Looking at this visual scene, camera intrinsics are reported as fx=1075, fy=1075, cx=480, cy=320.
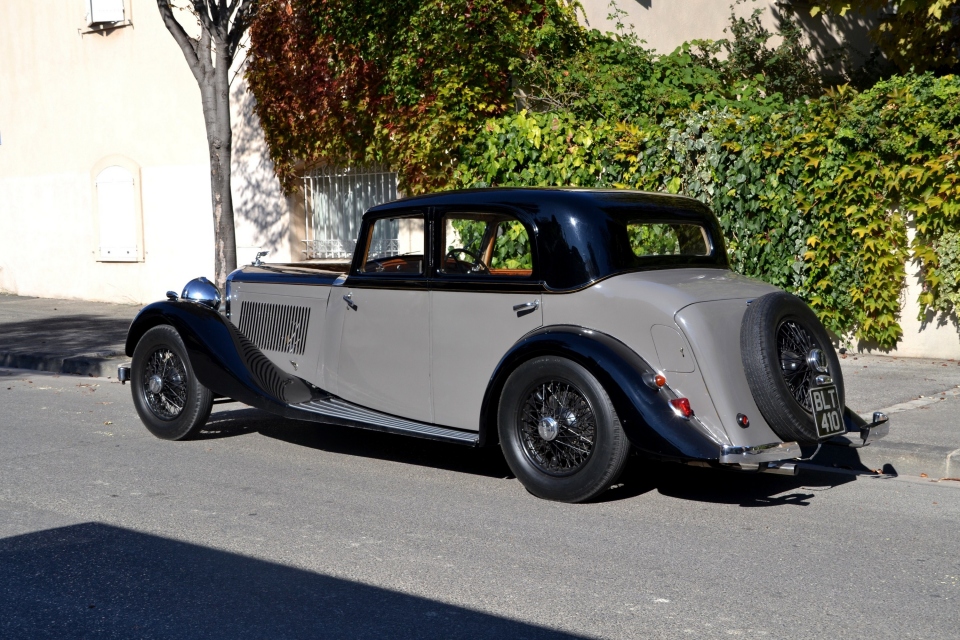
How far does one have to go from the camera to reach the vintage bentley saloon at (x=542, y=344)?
545 cm

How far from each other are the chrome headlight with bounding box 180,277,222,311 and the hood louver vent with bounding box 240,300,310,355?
340 mm

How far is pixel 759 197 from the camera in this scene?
10469mm

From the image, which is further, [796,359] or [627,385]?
[796,359]

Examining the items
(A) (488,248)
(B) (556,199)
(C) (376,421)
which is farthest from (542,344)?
(C) (376,421)

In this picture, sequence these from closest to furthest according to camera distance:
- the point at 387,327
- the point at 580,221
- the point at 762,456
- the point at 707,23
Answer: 1. the point at 762,456
2. the point at 580,221
3. the point at 387,327
4. the point at 707,23

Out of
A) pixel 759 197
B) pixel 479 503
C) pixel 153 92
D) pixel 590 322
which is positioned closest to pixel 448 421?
pixel 479 503

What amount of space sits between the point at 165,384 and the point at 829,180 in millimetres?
6239

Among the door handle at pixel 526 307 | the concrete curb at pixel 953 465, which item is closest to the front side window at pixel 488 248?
the door handle at pixel 526 307

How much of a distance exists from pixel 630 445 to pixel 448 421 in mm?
1262

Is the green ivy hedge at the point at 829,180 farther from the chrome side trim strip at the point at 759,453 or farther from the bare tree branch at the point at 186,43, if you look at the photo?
the chrome side trim strip at the point at 759,453

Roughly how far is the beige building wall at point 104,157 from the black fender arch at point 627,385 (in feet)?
33.9

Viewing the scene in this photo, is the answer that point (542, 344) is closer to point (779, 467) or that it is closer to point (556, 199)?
point (556, 199)

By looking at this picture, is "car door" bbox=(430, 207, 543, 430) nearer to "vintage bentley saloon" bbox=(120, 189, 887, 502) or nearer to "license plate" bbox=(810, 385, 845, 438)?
"vintage bentley saloon" bbox=(120, 189, 887, 502)

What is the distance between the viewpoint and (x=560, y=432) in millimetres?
5750
